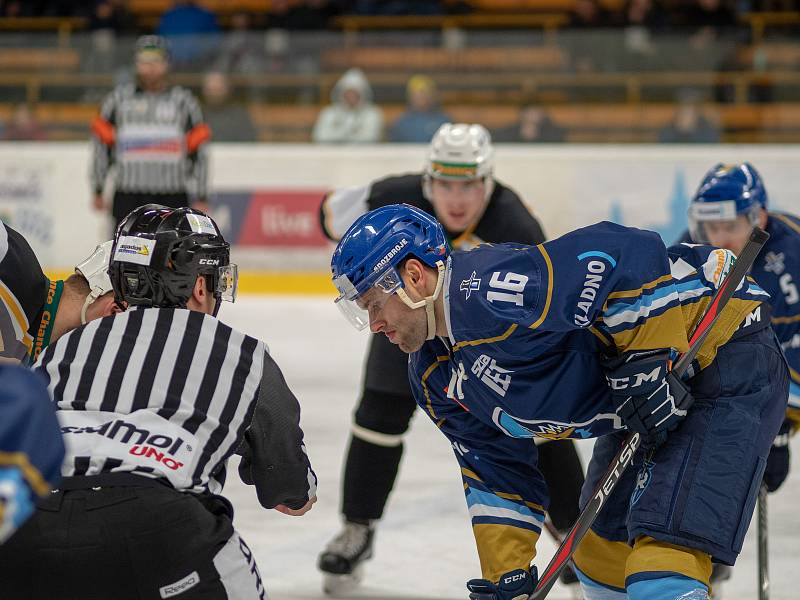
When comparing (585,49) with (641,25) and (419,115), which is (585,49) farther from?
(419,115)

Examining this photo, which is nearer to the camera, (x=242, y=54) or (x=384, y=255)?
(x=384, y=255)

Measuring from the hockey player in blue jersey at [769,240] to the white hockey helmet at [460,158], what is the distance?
0.59 m

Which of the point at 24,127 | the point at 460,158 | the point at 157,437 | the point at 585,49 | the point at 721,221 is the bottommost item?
the point at 24,127

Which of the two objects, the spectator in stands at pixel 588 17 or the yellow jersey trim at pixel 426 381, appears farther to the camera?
the spectator in stands at pixel 588 17

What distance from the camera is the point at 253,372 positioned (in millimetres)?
1892

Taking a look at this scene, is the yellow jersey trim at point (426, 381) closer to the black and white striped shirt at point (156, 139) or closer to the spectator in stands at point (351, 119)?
the black and white striped shirt at point (156, 139)

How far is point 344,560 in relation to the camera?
10.8 feet

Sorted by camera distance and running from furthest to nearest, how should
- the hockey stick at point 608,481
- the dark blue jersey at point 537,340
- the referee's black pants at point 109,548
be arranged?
the hockey stick at point 608,481, the dark blue jersey at point 537,340, the referee's black pants at point 109,548

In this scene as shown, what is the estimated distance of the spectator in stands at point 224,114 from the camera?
820 centimetres

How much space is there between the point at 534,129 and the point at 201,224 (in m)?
6.20

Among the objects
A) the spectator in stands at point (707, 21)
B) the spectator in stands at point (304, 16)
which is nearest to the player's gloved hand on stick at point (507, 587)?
the spectator in stands at point (707, 21)

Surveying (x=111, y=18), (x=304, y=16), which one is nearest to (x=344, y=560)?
(x=304, y=16)

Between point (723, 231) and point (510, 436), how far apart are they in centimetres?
117

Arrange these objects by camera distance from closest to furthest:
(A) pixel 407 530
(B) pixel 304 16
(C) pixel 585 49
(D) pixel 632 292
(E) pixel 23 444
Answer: (E) pixel 23 444
(D) pixel 632 292
(A) pixel 407 530
(C) pixel 585 49
(B) pixel 304 16
